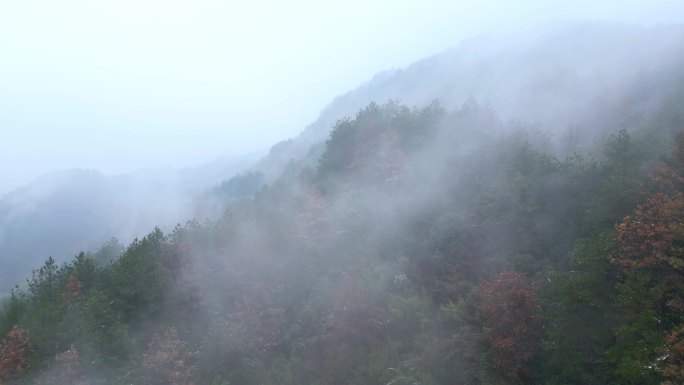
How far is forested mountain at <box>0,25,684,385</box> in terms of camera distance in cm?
1499

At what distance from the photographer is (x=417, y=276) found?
25.8 m

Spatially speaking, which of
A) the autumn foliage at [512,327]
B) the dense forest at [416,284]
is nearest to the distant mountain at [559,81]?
the dense forest at [416,284]

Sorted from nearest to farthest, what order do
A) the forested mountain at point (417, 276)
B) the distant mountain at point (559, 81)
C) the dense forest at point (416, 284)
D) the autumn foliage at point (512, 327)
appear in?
the dense forest at point (416, 284), the forested mountain at point (417, 276), the autumn foliage at point (512, 327), the distant mountain at point (559, 81)

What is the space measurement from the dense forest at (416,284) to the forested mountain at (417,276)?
0.29 feet

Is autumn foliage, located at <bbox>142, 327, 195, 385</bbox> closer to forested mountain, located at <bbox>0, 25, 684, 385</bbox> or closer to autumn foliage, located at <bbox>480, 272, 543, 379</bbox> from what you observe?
forested mountain, located at <bbox>0, 25, 684, 385</bbox>

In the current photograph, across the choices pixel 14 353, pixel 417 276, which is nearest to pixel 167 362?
pixel 14 353

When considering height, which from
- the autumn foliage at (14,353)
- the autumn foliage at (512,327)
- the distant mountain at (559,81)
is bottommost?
the autumn foliage at (512,327)

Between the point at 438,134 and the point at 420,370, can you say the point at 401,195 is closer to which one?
the point at 438,134

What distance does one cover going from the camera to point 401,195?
33.9 meters

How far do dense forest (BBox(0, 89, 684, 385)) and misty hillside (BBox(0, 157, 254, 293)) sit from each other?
65.2 m

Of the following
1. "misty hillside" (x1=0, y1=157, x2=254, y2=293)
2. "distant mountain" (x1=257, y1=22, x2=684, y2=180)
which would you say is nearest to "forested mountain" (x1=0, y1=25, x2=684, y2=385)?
"distant mountain" (x1=257, y1=22, x2=684, y2=180)

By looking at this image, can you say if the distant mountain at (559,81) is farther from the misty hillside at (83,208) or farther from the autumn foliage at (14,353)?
the autumn foliage at (14,353)

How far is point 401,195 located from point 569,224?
1240cm

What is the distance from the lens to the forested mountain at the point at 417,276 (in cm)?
1499
